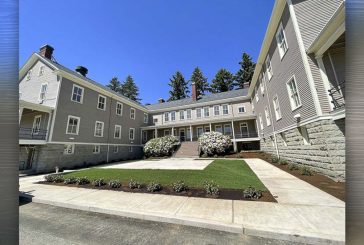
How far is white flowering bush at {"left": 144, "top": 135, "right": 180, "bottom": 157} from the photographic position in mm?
21828

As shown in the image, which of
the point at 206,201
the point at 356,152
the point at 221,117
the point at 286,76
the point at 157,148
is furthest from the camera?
the point at 221,117

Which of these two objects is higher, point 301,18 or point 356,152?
point 301,18

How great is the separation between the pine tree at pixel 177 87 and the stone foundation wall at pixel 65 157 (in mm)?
28093

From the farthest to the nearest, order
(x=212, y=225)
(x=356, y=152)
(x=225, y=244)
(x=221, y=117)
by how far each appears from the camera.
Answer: (x=221, y=117) < (x=212, y=225) < (x=225, y=244) < (x=356, y=152)

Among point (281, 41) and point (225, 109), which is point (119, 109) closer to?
point (225, 109)

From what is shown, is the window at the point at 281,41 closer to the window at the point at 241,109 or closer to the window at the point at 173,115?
the window at the point at 241,109

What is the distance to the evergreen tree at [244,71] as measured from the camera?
40562 mm

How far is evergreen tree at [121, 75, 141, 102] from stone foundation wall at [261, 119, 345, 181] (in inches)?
1821

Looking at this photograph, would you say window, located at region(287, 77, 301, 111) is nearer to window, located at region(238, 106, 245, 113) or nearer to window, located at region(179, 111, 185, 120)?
window, located at region(238, 106, 245, 113)

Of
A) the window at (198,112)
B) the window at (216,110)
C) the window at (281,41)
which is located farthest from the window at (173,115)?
the window at (281,41)

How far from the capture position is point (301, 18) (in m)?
9.09

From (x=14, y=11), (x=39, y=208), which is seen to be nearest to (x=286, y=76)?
(x=14, y=11)

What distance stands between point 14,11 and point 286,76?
41.8ft

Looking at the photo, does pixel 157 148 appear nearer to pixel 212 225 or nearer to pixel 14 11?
pixel 212 225
